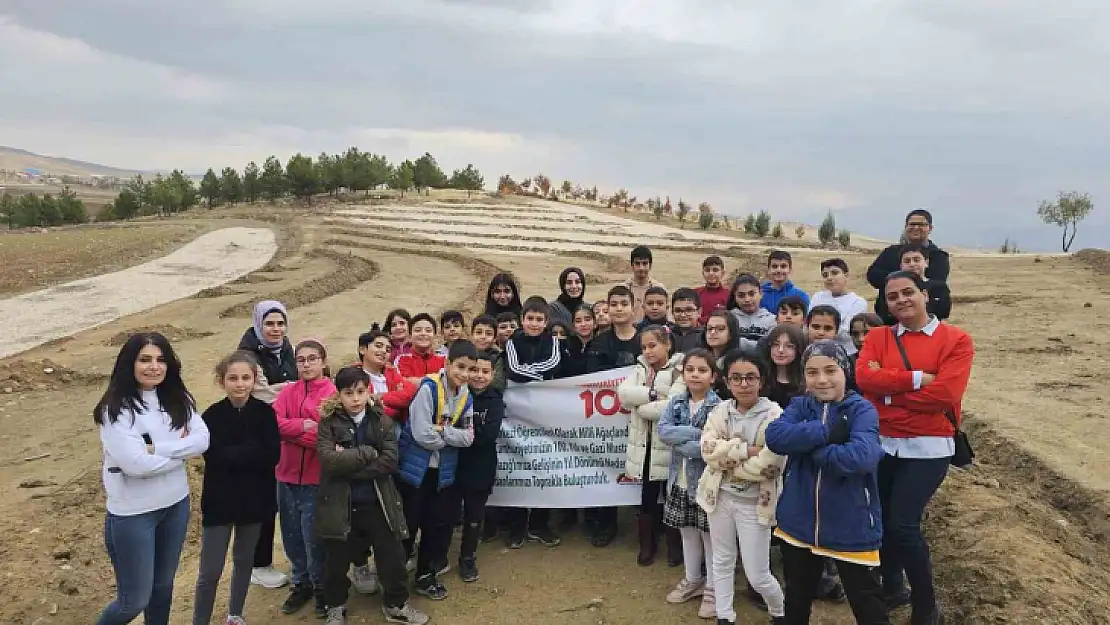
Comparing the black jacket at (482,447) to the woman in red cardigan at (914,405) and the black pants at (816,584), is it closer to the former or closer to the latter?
the black pants at (816,584)

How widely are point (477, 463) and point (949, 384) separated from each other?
3058 millimetres

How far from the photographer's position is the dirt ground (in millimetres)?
4578

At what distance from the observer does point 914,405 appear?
3.82m

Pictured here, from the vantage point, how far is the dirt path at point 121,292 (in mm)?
15500

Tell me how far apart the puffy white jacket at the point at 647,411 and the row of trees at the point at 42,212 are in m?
63.1

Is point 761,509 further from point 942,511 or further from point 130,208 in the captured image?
point 130,208

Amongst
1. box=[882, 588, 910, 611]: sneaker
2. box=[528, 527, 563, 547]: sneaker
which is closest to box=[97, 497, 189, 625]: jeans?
box=[528, 527, 563, 547]: sneaker

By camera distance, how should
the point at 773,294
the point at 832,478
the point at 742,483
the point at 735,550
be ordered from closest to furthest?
the point at 832,478 < the point at 742,483 < the point at 735,550 < the point at 773,294

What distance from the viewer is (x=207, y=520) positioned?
4188 millimetres

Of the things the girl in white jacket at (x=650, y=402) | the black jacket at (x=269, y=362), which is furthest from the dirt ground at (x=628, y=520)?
the black jacket at (x=269, y=362)

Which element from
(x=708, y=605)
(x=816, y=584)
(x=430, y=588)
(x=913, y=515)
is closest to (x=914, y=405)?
(x=913, y=515)

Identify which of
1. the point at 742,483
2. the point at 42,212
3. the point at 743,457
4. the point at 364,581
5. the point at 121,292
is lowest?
the point at 121,292

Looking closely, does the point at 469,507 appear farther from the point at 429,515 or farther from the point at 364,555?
the point at 364,555

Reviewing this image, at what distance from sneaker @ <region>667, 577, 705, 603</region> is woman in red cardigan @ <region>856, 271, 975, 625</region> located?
50.8 inches
